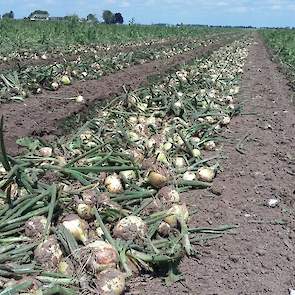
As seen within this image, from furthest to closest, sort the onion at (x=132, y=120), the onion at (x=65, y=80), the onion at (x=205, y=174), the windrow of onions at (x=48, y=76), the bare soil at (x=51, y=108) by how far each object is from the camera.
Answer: the onion at (x=65, y=80) → the windrow of onions at (x=48, y=76) → the bare soil at (x=51, y=108) → the onion at (x=132, y=120) → the onion at (x=205, y=174)

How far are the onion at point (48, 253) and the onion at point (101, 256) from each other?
0.14 metres

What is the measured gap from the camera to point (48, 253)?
257 cm

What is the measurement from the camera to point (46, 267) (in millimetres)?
2539

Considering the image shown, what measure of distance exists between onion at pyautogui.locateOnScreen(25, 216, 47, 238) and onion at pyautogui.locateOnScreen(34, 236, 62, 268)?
0.10m

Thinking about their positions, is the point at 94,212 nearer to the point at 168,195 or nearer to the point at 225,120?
the point at 168,195

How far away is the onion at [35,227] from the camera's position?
2713 millimetres

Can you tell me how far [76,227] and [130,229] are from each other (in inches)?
11.9

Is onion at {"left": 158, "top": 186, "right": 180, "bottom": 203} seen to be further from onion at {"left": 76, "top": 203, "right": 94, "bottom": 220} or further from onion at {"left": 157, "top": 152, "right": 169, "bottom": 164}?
onion at {"left": 76, "top": 203, "right": 94, "bottom": 220}

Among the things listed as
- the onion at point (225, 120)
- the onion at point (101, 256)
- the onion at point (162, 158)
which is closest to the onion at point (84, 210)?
the onion at point (101, 256)

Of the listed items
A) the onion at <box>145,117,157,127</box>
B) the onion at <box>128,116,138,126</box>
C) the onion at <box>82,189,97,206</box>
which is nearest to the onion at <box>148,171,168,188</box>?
the onion at <box>82,189,97,206</box>

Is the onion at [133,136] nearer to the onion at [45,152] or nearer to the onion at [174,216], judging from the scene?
the onion at [45,152]

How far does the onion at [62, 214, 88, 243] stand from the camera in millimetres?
2781

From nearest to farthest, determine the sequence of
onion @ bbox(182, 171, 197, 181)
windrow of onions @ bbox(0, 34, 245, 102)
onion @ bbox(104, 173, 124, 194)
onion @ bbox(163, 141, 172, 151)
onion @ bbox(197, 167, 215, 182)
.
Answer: onion @ bbox(104, 173, 124, 194) < onion @ bbox(182, 171, 197, 181) < onion @ bbox(197, 167, 215, 182) < onion @ bbox(163, 141, 172, 151) < windrow of onions @ bbox(0, 34, 245, 102)

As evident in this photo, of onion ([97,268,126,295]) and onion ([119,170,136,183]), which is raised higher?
onion ([119,170,136,183])
